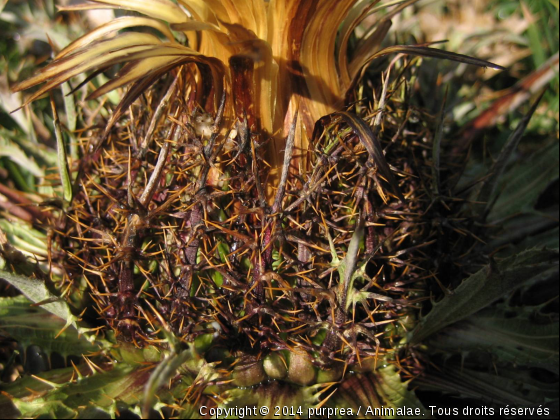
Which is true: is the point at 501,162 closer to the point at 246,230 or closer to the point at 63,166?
the point at 246,230

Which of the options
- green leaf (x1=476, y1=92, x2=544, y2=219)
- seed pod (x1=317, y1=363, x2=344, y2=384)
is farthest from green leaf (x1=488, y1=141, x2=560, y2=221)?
seed pod (x1=317, y1=363, x2=344, y2=384)

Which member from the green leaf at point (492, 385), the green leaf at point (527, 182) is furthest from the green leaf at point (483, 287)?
the green leaf at point (527, 182)

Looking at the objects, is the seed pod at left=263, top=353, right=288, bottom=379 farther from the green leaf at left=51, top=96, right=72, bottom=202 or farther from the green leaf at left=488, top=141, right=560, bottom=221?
the green leaf at left=488, top=141, right=560, bottom=221

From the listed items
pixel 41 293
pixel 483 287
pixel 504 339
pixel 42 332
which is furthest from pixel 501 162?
pixel 42 332

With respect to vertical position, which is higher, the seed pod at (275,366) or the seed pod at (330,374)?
Result: the seed pod at (275,366)

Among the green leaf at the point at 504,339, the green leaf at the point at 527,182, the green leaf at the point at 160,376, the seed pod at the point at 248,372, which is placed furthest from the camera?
the green leaf at the point at 527,182

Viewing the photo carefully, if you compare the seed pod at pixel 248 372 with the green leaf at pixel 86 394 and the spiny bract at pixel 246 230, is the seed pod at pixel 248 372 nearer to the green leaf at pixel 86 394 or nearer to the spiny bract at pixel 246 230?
the spiny bract at pixel 246 230

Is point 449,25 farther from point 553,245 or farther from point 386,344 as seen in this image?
point 386,344
